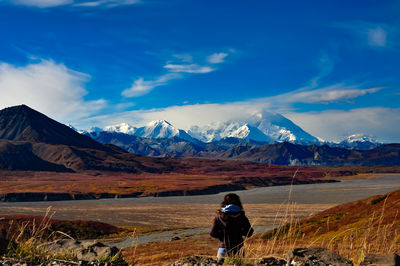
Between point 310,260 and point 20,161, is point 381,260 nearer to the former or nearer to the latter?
point 310,260

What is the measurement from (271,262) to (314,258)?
86 centimetres

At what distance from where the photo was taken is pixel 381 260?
4699mm

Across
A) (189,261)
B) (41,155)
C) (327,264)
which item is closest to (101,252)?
(189,261)

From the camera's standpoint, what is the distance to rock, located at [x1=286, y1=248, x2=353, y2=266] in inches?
197

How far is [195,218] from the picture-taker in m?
58.3

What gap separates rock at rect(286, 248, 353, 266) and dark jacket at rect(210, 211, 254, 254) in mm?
1184

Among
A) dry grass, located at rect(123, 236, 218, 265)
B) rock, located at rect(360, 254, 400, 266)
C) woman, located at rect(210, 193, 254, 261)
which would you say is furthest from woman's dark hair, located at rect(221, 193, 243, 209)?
dry grass, located at rect(123, 236, 218, 265)

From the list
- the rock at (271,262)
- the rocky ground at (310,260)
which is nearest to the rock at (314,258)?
the rocky ground at (310,260)

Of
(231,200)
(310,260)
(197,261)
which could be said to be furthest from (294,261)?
(231,200)

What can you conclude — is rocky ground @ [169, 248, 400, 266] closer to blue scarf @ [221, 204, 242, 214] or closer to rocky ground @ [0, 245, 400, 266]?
rocky ground @ [0, 245, 400, 266]

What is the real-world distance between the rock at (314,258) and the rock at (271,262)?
4.5 inches

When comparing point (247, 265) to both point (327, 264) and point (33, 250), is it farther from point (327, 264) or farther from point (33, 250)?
point (33, 250)

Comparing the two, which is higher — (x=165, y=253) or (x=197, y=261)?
(x=197, y=261)

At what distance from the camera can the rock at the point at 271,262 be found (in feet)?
16.3
